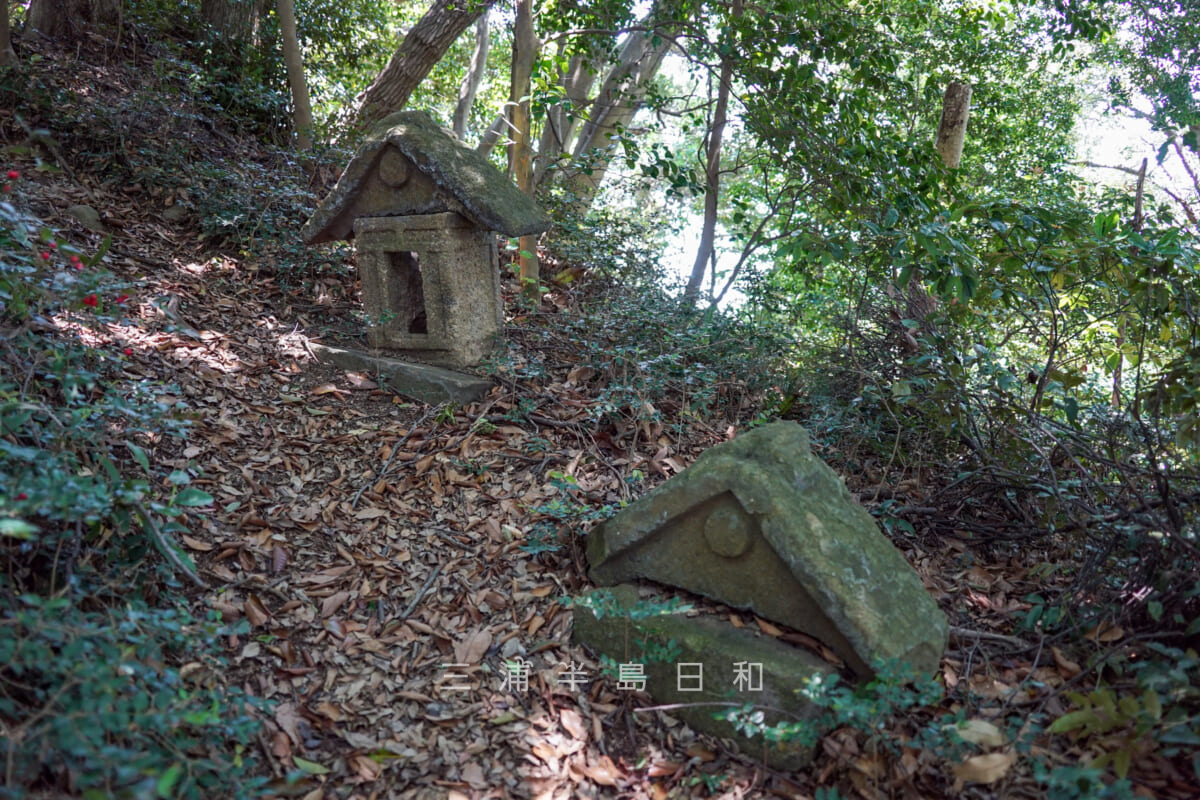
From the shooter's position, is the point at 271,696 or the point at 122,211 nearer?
the point at 271,696

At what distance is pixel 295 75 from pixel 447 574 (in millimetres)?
5531

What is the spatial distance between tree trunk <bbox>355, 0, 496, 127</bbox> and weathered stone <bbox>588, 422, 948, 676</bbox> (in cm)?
626

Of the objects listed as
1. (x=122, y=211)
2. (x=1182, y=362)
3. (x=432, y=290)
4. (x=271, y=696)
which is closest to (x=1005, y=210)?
(x=1182, y=362)

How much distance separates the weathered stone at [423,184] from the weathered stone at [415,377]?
2.90ft

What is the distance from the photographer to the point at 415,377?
178 inches

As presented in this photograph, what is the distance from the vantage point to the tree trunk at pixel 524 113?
564cm

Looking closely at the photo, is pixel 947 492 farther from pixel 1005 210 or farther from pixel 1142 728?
pixel 1142 728

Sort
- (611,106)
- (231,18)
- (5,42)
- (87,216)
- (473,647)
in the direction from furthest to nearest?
(231,18)
(611,106)
(5,42)
(87,216)
(473,647)

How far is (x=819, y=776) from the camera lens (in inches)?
95.5

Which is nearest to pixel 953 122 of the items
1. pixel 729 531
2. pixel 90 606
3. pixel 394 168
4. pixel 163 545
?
pixel 394 168

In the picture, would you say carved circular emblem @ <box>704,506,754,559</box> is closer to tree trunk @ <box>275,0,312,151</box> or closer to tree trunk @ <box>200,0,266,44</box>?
tree trunk @ <box>275,0,312,151</box>

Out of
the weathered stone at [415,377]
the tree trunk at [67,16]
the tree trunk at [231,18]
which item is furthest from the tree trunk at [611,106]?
the tree trunk at [67,16]

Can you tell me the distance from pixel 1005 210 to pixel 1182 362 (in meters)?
0.96

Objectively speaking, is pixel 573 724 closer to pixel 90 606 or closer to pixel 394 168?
pixel 90 606
